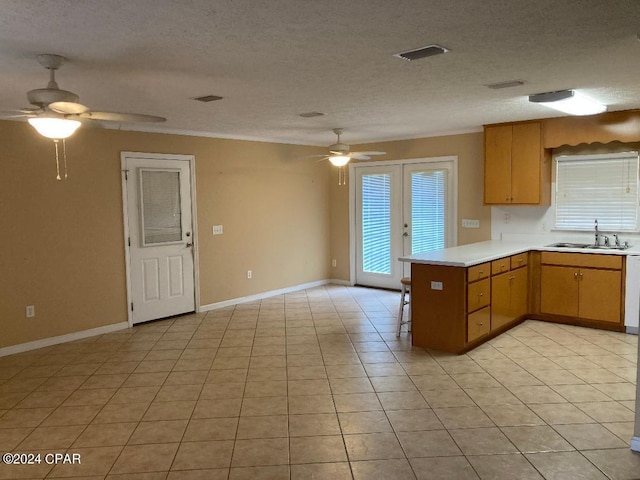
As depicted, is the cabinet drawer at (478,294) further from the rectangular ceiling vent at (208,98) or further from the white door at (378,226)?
the rectangular ceiling vent at (208,98)

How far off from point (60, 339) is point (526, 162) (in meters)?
5.61

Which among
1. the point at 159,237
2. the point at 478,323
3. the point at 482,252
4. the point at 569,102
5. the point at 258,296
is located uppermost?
the point at 569,102

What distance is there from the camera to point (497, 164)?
603 cm

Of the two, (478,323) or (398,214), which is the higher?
(398,214)

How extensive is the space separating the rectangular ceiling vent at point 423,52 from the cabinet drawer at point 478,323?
100 inches

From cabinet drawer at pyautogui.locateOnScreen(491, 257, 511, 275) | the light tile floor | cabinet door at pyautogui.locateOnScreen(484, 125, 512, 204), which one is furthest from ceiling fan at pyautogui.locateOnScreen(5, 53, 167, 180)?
cabinet door at pyautogui.locateOnScreen(484, 125, 512, 204)

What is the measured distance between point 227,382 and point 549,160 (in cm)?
455

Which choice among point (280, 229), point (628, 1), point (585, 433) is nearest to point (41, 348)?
point (280, 229)

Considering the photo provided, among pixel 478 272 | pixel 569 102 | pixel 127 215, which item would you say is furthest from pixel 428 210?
pixel 127 215

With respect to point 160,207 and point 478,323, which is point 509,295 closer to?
point 478,323

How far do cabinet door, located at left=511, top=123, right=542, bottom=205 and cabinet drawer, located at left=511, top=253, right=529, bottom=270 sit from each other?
0.69 m

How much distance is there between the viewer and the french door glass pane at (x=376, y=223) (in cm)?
764

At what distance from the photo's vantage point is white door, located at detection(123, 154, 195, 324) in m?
5.76

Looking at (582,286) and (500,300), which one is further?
(582,286)
